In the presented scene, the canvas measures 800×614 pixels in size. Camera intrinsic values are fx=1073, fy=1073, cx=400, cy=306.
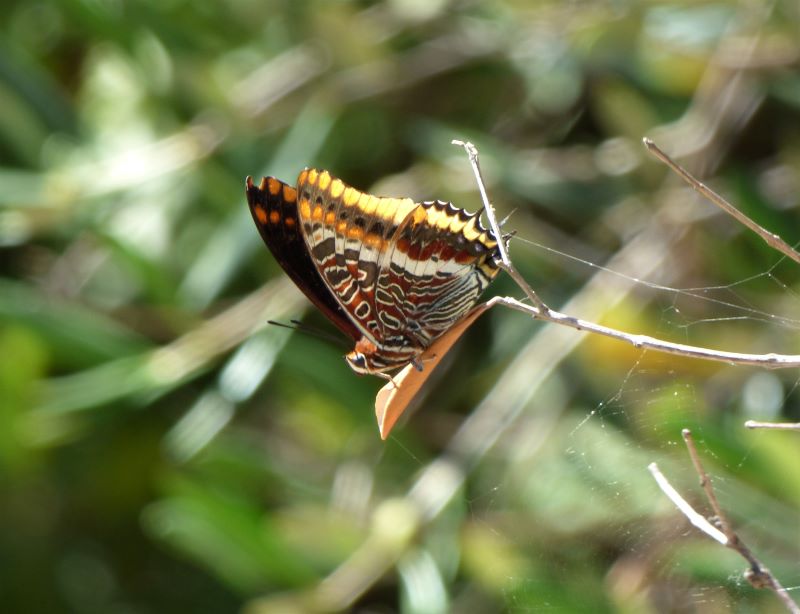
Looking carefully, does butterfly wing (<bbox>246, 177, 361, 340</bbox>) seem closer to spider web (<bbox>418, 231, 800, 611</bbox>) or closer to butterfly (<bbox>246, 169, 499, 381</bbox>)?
butterfly (<bbox>246, 169, 499, 381</bbox>)

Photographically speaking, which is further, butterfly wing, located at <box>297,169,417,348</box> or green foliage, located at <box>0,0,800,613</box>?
A: green foliage, located at <box>0,0,800,613</box>

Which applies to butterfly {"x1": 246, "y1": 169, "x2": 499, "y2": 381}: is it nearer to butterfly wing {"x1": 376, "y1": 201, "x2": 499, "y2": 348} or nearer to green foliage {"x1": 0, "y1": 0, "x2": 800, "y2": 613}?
butterfly wing {"x1": 376, "y1": 201, "x2": 499, "y2": 348}

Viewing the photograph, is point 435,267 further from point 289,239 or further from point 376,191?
point 376,191

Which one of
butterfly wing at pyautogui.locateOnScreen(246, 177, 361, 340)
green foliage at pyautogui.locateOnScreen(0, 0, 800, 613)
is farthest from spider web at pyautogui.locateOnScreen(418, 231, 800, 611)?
butterfly wing at pyautogui.locateOnScreen(246, 177, 361, 340)

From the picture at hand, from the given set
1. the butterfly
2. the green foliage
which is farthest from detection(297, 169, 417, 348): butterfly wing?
the green foliage

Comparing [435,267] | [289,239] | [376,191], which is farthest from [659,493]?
[376,191]

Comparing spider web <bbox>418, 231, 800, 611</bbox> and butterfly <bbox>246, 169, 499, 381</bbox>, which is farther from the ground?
butterfly <bbox>246, 169, 499, 381</bbox>

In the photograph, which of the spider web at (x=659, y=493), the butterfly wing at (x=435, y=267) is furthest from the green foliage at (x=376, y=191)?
the butterfly wing at (x=435, y=267)
